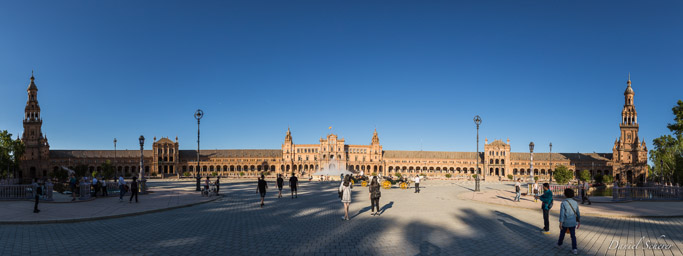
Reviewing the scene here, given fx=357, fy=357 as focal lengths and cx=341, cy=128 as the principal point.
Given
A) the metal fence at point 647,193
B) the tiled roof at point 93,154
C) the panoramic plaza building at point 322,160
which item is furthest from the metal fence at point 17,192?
the tiled roof at point 93,154

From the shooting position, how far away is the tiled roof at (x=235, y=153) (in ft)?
370

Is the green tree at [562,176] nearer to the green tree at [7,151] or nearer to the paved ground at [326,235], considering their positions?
the paved ground at [326,235]

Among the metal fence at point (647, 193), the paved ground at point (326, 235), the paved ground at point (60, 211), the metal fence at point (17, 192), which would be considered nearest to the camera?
the paved ground at point (326, 235)

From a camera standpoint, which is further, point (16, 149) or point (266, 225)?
point (16, 149)

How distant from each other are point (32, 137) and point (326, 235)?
352 ft

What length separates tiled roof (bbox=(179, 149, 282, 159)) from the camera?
11281cm

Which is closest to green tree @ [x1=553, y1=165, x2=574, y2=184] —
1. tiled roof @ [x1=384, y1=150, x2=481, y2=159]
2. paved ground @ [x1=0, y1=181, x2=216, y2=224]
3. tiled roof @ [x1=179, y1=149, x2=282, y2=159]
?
paved ground @ [x1=0, y1=181, x2=216, y2=224]

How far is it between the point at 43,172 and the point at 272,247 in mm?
112098

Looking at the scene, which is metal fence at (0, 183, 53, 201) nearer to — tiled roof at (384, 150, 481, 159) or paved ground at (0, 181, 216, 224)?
paved ground at (0, 181, 216, 224)

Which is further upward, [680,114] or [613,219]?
[680,114]

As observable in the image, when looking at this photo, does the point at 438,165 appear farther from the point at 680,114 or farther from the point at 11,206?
the point at 11,206

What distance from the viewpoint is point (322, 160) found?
379ft

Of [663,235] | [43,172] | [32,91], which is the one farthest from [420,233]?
[43,172]

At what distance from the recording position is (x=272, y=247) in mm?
9781
